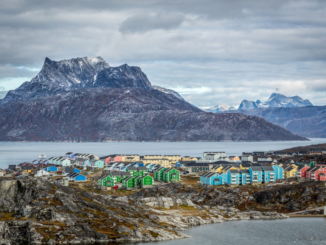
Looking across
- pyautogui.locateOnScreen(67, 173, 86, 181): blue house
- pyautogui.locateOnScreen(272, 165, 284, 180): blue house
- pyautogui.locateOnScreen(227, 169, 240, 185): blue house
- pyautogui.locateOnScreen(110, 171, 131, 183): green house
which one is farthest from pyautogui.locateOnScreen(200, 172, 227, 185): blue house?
pyautogui.locateOnScreen(67, 173, 86, 181): blue house

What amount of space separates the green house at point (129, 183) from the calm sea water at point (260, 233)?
171 ft

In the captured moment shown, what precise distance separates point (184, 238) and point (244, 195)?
48174mm

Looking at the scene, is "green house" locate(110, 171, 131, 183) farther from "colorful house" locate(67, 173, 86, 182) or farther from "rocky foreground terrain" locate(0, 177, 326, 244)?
"rocky foreground terrain" locate(0, 177, 326, 244)

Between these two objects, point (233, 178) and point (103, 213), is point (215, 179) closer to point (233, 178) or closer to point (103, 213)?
point (233, 178)

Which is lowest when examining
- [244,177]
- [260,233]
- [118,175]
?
[260,233]

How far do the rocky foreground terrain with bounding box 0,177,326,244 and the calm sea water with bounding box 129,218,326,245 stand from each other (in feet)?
13.5

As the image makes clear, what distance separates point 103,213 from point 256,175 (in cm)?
7863

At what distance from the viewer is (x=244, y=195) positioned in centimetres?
13438

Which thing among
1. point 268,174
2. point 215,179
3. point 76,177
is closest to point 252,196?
point 215,179

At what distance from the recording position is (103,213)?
3541 inches

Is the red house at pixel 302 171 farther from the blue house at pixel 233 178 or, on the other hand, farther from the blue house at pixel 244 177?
the blue house at pixel 233 178

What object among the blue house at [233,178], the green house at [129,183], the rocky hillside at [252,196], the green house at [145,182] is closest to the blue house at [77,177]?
the green house at [129,183]

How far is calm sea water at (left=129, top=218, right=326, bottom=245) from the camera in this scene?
293 ft

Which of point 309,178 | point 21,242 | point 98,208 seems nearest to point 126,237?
point 98,208
